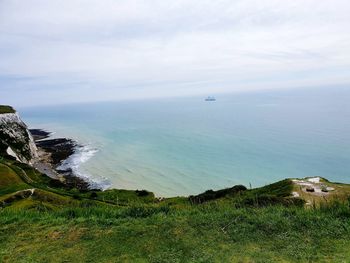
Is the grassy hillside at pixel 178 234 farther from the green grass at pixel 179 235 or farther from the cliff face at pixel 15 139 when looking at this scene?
the cliff face at pixel 15 139

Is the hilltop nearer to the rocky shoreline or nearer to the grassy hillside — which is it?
the grassy hillside

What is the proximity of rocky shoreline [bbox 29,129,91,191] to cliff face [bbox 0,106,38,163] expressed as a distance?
2864mm

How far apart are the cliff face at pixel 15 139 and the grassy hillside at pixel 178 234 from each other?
207 ft

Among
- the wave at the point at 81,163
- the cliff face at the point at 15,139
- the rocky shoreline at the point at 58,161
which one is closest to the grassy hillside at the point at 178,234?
the rocky shoreline at the point at 58,161

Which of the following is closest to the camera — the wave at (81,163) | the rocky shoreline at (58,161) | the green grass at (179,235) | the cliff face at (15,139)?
the green grass at (179,235)

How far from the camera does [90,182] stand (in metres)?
60.9

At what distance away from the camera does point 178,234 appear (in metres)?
8.88

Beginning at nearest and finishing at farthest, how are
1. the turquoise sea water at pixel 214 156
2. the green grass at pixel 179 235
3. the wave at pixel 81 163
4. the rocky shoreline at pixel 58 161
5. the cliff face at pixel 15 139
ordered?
the green grass at pixel 179 235
the rocky shoreline at pixel 58 161
the wave at pixel 81 163
the turquoise sea water at pixel 214 156
the cliff face at pixel 15 139

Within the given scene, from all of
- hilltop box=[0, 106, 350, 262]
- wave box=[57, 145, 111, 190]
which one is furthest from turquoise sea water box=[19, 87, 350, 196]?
hilltop box=[0, 106, 350, 262]

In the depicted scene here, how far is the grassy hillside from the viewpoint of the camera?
777cm

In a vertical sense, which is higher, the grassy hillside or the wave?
the grassy hillside

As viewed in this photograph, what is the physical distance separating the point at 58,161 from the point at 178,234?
72.2 m

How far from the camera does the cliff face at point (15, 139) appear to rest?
68581 mm

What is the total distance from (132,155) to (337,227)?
7938 centimetres
